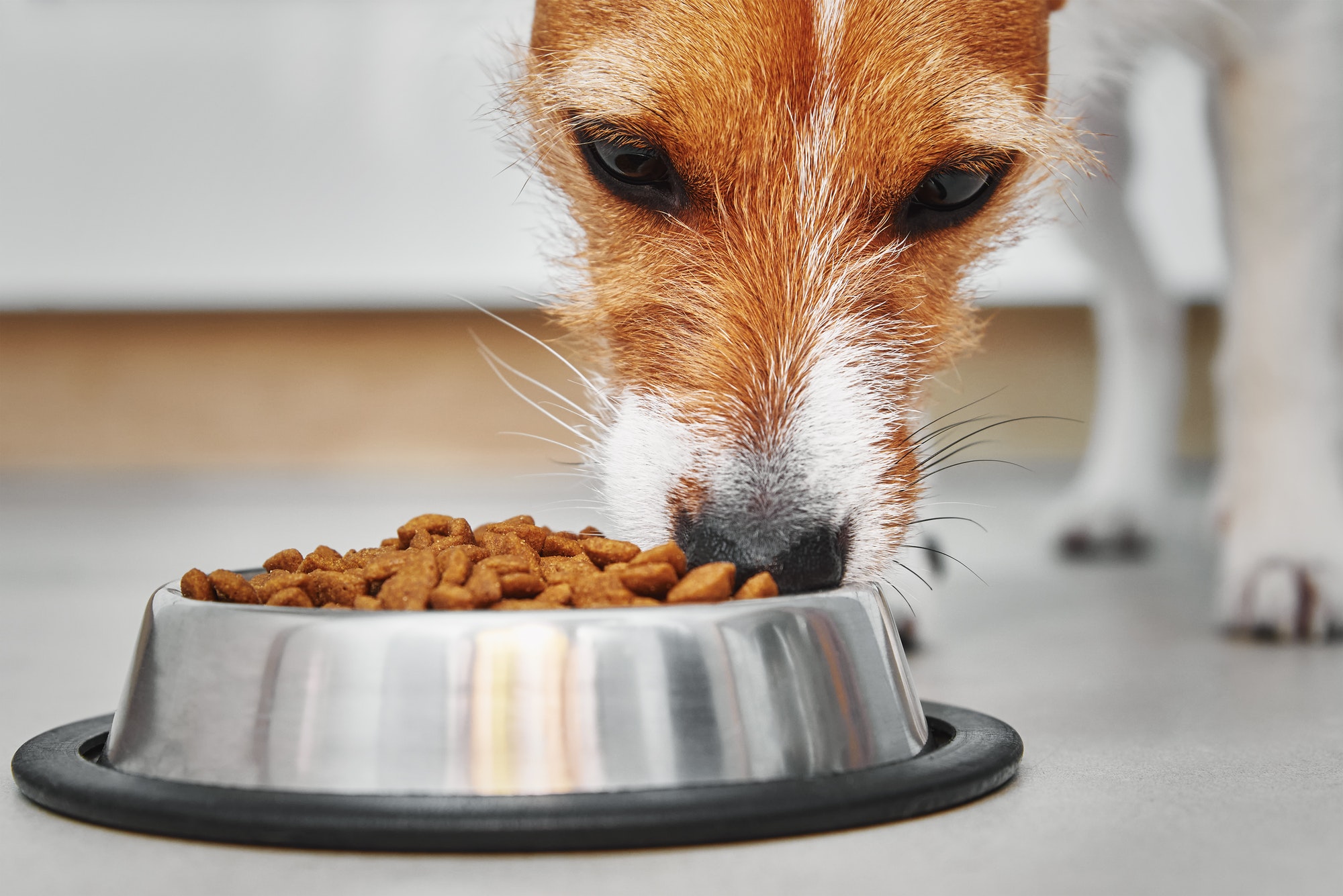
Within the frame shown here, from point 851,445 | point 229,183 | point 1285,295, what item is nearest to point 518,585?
point 851,445

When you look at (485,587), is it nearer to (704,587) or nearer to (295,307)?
(704,587)

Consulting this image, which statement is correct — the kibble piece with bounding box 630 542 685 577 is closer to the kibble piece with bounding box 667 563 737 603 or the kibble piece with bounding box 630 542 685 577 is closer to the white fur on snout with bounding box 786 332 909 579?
the kibble piece with bounding box 667 563 737 603

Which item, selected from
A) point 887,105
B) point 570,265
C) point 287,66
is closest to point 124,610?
point 570,265

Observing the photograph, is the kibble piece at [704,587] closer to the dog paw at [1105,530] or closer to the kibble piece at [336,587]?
the kibble piece at [336,587]

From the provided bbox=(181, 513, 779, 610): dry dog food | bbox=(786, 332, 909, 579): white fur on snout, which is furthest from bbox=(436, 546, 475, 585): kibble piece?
bbox=(786, 332, 909, 579): white fur on snout

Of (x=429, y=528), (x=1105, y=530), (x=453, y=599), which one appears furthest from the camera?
(x=1105, y=530)

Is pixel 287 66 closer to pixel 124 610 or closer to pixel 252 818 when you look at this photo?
pixel 124 610

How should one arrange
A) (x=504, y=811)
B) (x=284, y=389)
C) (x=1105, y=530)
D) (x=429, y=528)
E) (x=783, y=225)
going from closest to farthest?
1. (x=504, y=811)
2. (x=429, y=528)
3. (x=783, y=225)
4. (x=1105, y=530)
5. (x=284, y=389)
